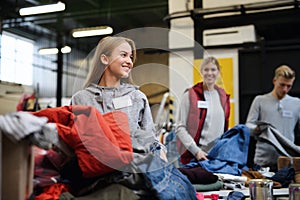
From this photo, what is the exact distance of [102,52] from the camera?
4.15 ft

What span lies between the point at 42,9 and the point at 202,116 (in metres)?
4.31

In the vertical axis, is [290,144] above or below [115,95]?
below

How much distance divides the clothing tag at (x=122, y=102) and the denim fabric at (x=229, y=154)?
2.83ft

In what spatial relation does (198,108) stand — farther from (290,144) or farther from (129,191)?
(129,191)

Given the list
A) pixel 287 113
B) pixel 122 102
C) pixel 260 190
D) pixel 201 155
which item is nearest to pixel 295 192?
pixel 260 190

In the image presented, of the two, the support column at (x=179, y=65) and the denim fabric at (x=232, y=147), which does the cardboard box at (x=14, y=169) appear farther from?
the denim fabric at (x=232, y=147)

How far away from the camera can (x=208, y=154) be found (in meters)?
2.12

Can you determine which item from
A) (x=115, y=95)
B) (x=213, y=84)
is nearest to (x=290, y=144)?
(x=213, y=84)

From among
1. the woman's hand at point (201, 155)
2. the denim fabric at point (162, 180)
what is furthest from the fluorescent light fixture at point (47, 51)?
the denim fabric at point (162, 180)

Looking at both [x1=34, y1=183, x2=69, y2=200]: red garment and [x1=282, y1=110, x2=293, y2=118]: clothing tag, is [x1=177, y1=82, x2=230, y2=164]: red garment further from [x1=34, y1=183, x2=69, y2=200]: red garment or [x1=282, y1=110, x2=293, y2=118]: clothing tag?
[x1=34, y1=183, x2=69, y2=200]: red garment

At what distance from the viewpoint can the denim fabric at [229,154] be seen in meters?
1.98

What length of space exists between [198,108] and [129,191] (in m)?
1.30

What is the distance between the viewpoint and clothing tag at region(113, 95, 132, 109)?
119 centimetres

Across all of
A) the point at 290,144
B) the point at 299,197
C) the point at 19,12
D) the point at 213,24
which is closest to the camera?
the point at 299,197
